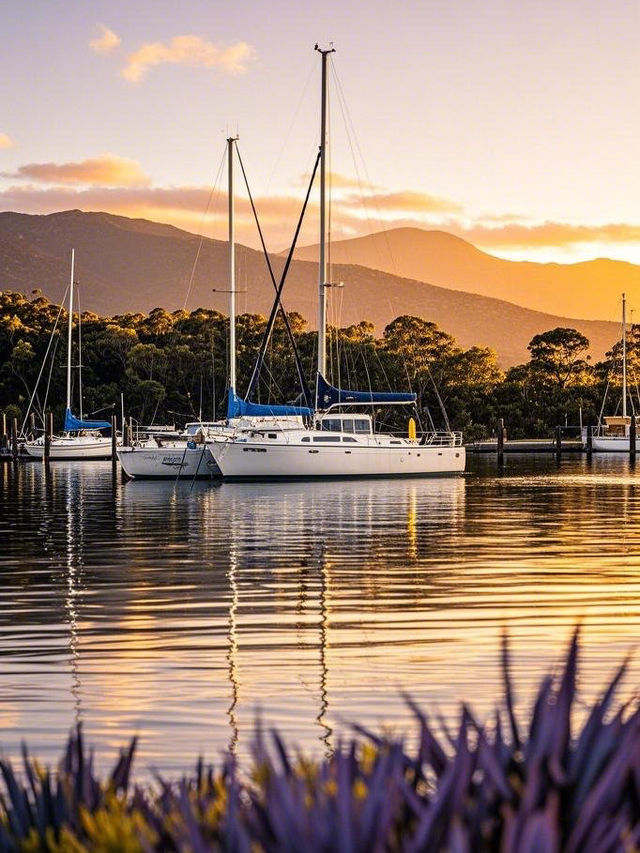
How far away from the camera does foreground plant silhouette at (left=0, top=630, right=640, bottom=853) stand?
357 centimetres

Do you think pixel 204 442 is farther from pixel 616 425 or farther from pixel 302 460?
pixel 616 425

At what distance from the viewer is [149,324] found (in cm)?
11194

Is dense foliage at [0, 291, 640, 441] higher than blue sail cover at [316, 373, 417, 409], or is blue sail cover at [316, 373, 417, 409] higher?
dense foliage at [0, 291, 640, 441]

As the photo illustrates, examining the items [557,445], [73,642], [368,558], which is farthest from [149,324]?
[73,642]

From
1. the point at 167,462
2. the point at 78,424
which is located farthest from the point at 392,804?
the point at 78,424

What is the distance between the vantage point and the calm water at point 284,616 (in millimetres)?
9641

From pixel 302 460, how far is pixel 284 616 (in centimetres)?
3594

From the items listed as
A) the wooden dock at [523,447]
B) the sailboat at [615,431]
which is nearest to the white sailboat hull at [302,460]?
the wooden dock at [523,447]

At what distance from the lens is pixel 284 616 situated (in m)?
15.2

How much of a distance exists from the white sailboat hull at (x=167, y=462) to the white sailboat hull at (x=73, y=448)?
24.4 metres

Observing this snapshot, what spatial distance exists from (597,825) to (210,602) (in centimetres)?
1298

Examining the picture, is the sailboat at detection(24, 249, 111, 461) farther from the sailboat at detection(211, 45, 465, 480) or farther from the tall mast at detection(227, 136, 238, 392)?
the sailboat at detection(211, 45, 465, 480)

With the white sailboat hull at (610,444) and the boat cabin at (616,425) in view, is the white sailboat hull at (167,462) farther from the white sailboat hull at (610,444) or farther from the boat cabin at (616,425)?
the boat cabin at (616,425)

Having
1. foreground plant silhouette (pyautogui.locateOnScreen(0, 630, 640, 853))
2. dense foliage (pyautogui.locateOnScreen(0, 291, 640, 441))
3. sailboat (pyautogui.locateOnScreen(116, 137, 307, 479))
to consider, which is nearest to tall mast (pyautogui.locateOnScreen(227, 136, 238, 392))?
sailboat (pyautogui.locateOnScreen(116, 137, 307, 479))
